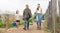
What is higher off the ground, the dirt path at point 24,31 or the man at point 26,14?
the man at point 26,14

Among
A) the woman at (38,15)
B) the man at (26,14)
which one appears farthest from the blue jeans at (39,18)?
the man at (26,14)

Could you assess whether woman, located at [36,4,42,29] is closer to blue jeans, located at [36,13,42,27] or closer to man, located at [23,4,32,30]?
blue jeans, located at [36,13,42,27]

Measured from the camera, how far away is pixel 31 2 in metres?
2.63

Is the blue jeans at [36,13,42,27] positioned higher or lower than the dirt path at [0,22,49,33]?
higher

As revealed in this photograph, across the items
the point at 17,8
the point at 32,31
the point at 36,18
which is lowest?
the point at 32,31

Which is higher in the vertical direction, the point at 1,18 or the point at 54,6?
the point at 54,6

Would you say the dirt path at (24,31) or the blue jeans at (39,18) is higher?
the blue jeans at (39,18)

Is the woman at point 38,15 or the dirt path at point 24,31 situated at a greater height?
the woman at point 38,15

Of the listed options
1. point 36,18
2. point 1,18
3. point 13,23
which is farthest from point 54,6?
point 1,18

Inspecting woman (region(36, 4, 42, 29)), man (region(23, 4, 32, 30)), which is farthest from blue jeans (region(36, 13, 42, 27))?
man (region(23, 4, 32, 30))

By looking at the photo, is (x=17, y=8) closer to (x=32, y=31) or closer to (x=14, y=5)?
(x=14, y=5)

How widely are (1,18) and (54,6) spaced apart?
2.87 ft

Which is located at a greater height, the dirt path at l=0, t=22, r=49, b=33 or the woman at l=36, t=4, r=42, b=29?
the woman at l=36, t=4, r=42, b=29

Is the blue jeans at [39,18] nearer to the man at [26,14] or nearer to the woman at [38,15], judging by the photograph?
the woman at [38,15]
